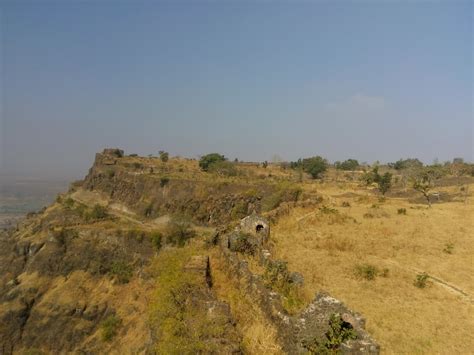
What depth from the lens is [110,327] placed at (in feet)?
132

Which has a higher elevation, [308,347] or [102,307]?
[308,347]

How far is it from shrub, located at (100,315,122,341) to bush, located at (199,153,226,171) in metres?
48.0

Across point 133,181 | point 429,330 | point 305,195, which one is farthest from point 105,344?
point 133,181

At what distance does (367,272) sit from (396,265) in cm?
308

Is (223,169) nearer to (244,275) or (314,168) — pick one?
(314,168)

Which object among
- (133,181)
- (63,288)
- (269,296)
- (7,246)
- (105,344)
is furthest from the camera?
(133,181)

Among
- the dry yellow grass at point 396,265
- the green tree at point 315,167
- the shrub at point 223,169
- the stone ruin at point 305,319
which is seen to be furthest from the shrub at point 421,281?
the green tree at point 315,167

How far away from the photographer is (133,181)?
78875mm

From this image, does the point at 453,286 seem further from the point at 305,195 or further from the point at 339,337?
the point at 305,195

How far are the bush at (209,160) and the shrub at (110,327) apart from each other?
157 feet

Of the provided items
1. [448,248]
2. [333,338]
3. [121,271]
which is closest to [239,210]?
[121,271]

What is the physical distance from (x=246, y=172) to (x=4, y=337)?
49.9 m

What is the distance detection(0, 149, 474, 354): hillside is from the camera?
33.2ft

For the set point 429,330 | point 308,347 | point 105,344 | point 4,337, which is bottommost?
point 4,337
